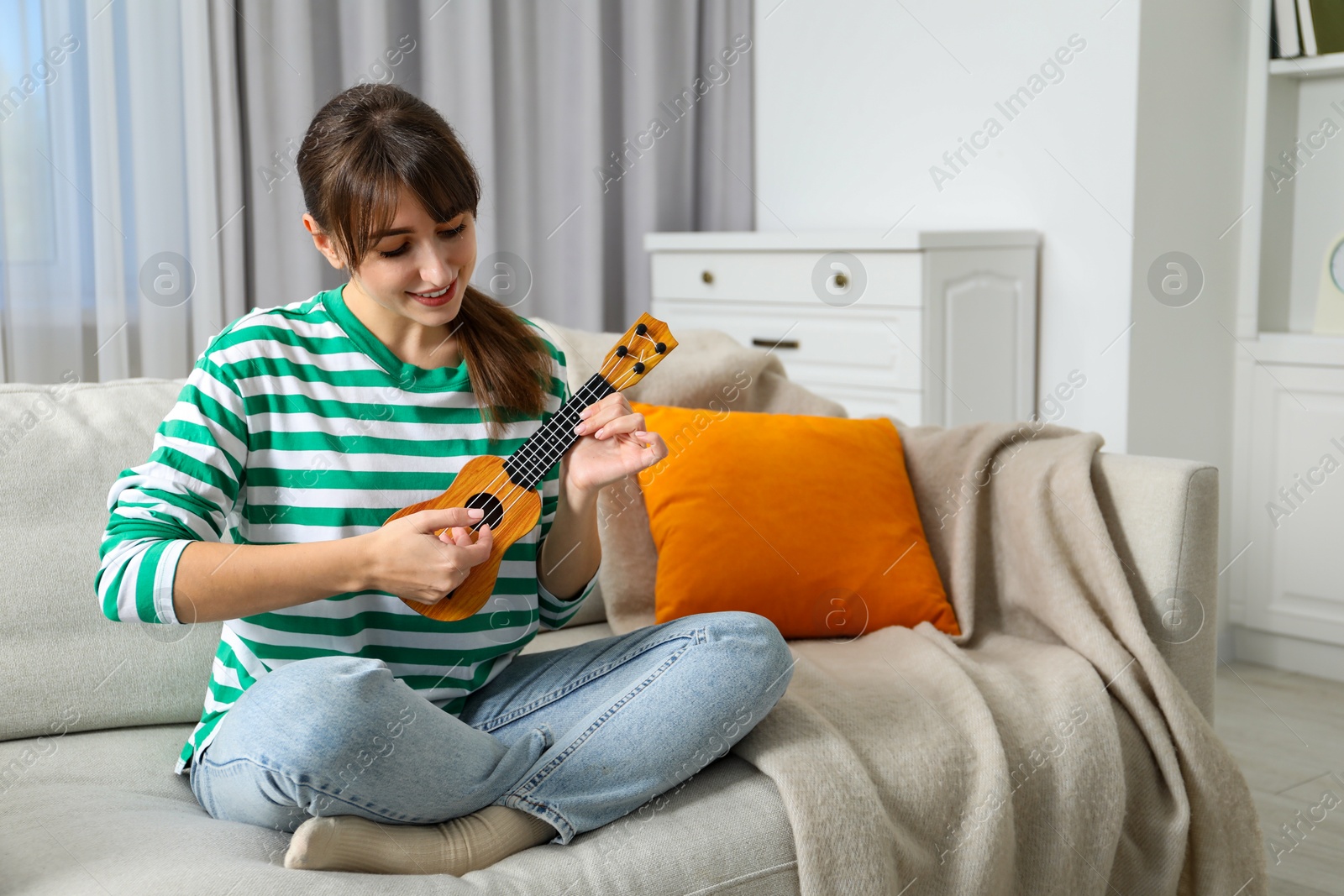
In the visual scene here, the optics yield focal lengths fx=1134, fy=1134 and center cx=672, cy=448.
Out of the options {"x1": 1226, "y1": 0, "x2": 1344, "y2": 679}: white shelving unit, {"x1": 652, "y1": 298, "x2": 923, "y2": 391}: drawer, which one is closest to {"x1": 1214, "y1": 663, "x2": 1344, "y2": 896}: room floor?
{"x1": 1226, "y1": 0, "x2": 1344, "y2": 679}: white shelving unit

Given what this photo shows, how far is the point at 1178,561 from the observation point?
4.53ft

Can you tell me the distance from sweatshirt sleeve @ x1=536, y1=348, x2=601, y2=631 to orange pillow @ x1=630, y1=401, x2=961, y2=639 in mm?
275

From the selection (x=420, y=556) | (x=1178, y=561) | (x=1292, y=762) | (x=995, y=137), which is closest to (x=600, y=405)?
(x=420, y=556)

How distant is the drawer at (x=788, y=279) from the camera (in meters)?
2.22

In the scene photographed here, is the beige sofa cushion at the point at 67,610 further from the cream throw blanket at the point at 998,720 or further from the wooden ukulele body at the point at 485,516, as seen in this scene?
the cream throw blanket at the point at 998,720

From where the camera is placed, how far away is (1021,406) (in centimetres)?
243

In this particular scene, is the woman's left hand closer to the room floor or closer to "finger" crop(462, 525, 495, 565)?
"finger" crop(462, 525, 495, 565)

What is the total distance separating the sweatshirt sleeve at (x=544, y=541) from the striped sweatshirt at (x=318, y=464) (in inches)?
0.5

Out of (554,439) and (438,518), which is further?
(554,439)

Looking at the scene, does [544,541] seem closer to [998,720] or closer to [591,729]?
[591,729]

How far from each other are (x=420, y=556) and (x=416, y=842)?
0.24 metres

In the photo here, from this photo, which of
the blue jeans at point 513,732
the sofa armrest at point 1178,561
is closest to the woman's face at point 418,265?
the blue jeans at point 513,732

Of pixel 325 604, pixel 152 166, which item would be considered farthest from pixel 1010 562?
pixel 152 166

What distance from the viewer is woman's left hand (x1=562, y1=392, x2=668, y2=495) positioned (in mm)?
1055
